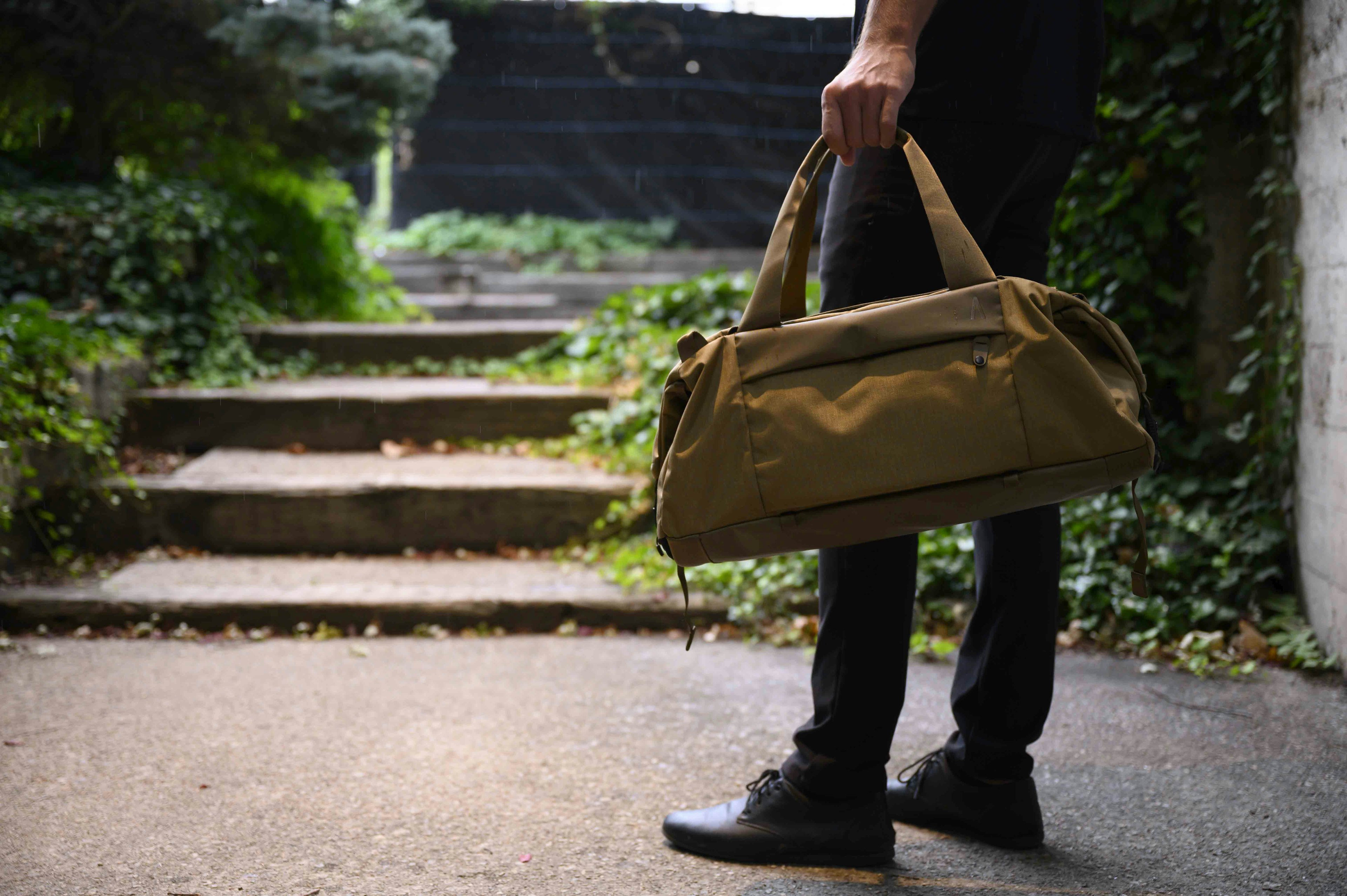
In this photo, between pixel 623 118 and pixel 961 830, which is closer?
pixel 961 830

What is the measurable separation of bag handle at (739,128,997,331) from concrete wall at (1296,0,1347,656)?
142 cm

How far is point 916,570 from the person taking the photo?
1.44 m

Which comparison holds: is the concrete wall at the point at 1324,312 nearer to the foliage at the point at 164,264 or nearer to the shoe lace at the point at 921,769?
the shoe lace at the point at 921,769

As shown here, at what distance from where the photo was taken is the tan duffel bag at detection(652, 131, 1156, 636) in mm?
1187

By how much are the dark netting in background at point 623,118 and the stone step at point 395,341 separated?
4.92m

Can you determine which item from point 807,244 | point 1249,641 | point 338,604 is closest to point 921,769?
point 807,244

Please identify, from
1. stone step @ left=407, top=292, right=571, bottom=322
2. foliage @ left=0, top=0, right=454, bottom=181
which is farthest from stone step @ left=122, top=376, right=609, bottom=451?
stone step @ left=407, top=292, right=571, bottom=322

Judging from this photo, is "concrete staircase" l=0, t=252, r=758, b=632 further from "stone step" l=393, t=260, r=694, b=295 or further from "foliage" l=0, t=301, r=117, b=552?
"stone step" l=393, t=260, r=694, b=295

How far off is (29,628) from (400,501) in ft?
3.63

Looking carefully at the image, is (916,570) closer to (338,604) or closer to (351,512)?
(338,604)

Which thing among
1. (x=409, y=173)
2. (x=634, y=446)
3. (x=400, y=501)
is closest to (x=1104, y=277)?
(x=634, y=446)

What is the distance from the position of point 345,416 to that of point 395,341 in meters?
0.98

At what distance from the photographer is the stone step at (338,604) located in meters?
2.71

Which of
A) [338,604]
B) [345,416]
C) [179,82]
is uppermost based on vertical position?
[179,82]
